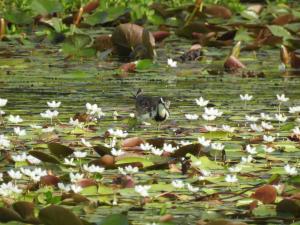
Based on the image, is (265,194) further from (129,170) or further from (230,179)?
(129,170)

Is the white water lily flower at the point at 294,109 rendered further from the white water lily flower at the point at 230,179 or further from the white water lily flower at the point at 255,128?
the white water lily flower at the point at 230,179

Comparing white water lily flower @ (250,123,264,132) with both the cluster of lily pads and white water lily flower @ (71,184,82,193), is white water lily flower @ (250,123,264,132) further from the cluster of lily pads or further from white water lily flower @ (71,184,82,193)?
white water lily flower @ (71,184,82,193)

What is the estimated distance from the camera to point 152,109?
608 centimetres

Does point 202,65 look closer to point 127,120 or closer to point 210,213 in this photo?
point 127,120

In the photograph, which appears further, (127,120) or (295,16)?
(295,16)

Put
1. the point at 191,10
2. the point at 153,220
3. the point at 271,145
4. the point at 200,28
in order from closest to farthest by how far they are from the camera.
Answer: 1. the point at 153,220
2. the point at 271,145
3. the point at 200,28
4. the point at 191,10

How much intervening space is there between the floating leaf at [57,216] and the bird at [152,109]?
222 centimetres

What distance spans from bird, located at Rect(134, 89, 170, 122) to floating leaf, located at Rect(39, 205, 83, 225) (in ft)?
7.30

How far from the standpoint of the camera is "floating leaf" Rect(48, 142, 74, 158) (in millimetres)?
5117

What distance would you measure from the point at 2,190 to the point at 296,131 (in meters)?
1.87

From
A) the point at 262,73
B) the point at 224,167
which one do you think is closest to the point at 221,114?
the point at 224,167

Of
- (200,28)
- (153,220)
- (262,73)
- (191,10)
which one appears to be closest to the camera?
A: (153,220)

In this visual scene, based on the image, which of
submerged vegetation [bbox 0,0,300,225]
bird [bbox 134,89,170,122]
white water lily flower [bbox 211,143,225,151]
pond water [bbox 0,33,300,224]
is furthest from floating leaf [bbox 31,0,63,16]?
white water lily flower [bbox 211,143,225,151]

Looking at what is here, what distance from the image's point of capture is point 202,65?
8781 millimetres
